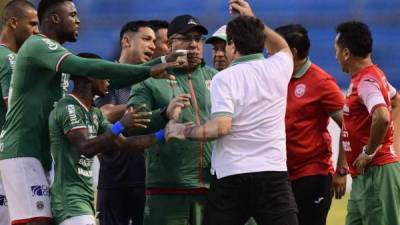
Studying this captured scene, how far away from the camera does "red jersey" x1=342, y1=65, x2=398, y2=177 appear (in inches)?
331

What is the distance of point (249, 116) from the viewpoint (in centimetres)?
720

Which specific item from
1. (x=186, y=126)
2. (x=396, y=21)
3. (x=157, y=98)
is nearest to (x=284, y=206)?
(x=186, y=126)

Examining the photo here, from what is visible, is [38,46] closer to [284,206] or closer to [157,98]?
[157,98]

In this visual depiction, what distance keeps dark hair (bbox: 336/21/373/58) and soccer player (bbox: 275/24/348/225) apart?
0.38m

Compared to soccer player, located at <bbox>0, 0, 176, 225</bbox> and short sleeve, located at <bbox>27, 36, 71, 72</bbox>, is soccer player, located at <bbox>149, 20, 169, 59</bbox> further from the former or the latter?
short sleeve, located at <bbox>27, 36, 71, 72</bbox>

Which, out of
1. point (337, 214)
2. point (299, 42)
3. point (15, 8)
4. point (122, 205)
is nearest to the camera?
point (15, 8)

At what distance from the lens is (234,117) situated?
23.6 ft

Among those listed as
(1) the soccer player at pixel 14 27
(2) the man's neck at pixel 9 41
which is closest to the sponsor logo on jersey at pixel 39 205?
(1) the soccer player at pixel 14 27

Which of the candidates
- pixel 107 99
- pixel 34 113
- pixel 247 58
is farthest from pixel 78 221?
pixel 107 99

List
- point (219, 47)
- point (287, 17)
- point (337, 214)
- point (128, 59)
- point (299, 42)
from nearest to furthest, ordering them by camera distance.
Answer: point (299, 42), point (219, 47), point (128, 59), point (337, 214), point (287, 17)

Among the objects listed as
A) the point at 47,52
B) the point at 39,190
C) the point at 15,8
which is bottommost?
the point at 39,190

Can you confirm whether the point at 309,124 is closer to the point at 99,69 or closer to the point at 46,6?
the point at 99,69

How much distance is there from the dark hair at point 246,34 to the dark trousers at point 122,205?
2.54 m

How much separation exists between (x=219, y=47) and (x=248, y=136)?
2203 mm
